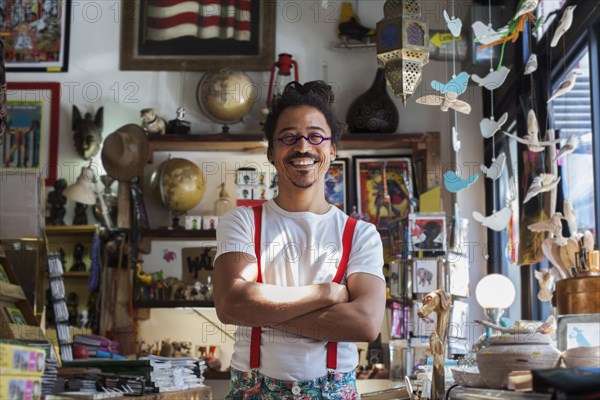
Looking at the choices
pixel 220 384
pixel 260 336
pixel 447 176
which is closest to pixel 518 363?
pixel 260 336

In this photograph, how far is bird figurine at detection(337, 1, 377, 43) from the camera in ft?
22.2

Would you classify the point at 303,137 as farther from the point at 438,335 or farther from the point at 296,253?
the point at 438,335

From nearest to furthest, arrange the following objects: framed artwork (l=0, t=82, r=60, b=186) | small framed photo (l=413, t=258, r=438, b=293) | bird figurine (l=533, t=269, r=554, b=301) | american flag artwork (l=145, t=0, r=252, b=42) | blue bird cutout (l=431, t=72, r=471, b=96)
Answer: blue bird cutout (l=431, t=72, r=471, b=96), bird figurine (l=533, t=269, r=554, b=301), small framed photo (l=413, t=258, r=438, b=293), framed artwork (l=0, t=82, r=60, b=186), american flag artwork (l=145, t=0, r=252, b=42)

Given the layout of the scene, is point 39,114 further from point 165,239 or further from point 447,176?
point 447,176

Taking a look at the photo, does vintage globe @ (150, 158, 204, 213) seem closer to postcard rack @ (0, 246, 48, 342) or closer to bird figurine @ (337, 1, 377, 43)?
bird figurine @ (337, 1, 377, 43)

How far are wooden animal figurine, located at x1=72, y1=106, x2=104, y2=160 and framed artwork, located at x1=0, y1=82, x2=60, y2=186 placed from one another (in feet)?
0.74

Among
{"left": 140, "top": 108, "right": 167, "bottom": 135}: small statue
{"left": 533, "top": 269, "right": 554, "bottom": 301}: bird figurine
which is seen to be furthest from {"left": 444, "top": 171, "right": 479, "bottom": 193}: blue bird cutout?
{"left": 140, "top": 108, "right": 167, "bottom": 135}: small statue

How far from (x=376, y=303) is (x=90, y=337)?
9.50ft

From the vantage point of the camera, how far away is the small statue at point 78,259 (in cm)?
660

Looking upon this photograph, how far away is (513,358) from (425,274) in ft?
10.2

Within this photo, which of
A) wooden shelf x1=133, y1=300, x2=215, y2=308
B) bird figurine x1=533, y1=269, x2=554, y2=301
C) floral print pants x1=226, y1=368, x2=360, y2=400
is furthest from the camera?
wooden shelf x1=133, y1=300, x2=215, y2=308

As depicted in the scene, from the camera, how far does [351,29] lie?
267 inches

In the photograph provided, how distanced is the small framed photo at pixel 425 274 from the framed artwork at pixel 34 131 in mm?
3078

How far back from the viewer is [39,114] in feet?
22.7
